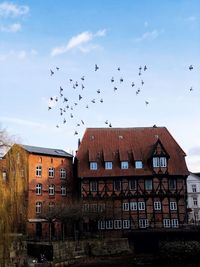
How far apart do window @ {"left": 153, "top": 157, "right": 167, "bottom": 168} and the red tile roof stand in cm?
74

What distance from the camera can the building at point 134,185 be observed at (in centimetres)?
4553

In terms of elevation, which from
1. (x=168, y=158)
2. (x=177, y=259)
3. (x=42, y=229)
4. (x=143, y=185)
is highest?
(x=168, y=158)

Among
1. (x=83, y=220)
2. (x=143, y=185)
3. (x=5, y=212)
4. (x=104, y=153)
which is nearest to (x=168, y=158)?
(x=143, y=185)

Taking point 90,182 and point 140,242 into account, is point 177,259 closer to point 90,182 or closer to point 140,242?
point 140,242

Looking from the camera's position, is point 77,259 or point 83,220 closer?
point 77,259

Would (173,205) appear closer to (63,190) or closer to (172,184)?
(172,184)

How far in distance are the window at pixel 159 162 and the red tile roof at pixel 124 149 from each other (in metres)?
0.74

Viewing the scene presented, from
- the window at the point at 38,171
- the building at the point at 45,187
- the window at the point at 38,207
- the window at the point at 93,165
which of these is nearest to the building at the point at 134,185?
the window at the point at 93,165

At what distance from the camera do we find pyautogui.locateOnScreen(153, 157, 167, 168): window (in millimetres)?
46750

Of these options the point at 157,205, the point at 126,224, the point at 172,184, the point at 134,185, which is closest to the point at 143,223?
the point at 126,224

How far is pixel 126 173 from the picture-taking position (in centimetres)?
4647

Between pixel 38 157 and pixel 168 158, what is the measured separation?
15.2 m

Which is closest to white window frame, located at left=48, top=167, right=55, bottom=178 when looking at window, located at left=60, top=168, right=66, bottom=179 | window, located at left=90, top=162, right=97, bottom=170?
window, located at left=60, top=168, right=66, bottom=179

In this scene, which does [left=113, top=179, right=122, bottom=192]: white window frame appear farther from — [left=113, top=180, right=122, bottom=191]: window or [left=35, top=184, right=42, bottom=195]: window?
[left=35, top=184, right=42, bottom=195]: window
